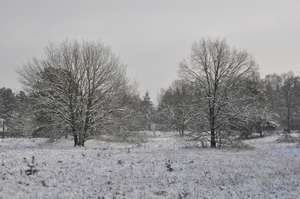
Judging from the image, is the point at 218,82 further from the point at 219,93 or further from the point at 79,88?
the point at 79,88

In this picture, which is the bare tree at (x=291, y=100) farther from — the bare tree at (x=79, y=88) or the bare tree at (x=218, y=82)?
the bare tree at (x=79, y=88)

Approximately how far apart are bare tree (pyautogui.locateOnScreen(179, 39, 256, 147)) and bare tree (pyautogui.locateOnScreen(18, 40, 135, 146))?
23.0ft

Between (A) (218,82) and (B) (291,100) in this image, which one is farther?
(B) (291,100)

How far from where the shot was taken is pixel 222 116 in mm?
23297

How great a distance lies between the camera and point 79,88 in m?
23.1

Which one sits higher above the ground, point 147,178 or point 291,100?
point 291,100

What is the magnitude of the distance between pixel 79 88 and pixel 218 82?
490 inches

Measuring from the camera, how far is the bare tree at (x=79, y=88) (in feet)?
73.5

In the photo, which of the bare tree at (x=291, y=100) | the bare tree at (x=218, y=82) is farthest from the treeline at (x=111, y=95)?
the bare tree at (x=291, y=100)

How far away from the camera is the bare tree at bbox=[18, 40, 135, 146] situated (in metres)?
22.4

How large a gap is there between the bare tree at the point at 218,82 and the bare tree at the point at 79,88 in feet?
23.0

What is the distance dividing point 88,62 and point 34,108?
20.7 feet

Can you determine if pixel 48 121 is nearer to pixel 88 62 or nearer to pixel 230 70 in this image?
pixel 88 62

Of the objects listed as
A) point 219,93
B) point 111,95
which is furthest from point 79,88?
point 219,93
